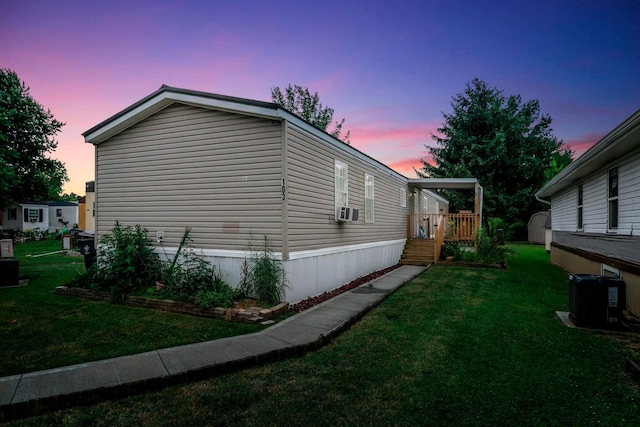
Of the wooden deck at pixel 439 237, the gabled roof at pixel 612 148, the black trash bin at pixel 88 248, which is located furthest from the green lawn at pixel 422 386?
the black trash bin at pixel 88 248

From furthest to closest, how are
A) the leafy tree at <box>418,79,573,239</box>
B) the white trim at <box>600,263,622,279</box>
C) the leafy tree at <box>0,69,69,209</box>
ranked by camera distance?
the leafy tree at <box>418,79,573,239</box> → the leafy tree at <box>0,69,69,209</box> → the white trim at <box>600,263,622,279</box>

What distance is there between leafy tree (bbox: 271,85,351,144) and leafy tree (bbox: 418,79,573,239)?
11.3 metres

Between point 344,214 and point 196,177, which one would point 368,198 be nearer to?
point 344,214

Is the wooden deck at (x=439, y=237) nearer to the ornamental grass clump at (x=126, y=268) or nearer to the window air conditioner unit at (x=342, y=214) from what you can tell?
the window air conditioner unit at (x=342, y=214)

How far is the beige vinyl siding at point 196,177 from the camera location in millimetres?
6273

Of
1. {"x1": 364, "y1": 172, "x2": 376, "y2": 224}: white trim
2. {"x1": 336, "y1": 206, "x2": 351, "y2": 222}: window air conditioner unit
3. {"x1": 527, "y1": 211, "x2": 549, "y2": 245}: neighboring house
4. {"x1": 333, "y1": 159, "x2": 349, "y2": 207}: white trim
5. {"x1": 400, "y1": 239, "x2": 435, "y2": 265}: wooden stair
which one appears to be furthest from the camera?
{"x1": 527, "y1": 211, "x2": 549, "y2": 245}: neighboring house

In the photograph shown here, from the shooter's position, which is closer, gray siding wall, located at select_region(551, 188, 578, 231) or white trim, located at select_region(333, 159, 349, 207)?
white trim, located at select_region(333, 159, 349, 207)

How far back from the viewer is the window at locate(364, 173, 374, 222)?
32.2ft

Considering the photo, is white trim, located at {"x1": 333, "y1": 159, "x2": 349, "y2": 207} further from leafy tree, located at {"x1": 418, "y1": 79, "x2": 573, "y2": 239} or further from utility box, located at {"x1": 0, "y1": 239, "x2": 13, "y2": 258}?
leafy tree, located at {"x1": 418, "y1": 79, "x2": 573, "y2": 239}

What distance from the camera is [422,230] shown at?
15445 mm

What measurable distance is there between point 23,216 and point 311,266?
34836 mm

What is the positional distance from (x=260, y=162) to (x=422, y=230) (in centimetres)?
1102

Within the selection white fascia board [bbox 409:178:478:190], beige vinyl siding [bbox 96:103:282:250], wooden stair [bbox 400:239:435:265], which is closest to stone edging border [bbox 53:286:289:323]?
beige vinyl siding [bbox 96:103:282:250]

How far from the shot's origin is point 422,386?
3242 mm
